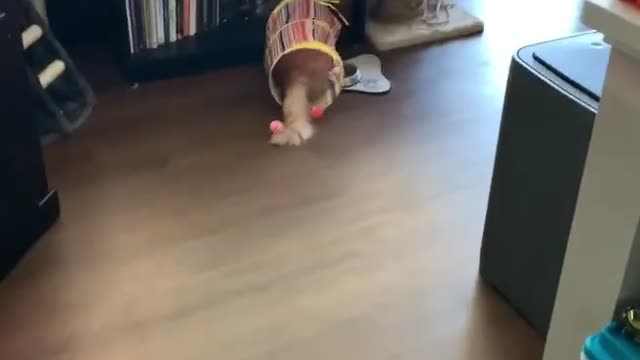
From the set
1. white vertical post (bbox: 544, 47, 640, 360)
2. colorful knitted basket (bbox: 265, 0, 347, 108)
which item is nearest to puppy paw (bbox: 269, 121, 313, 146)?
colorful knitted basket (bbox: 265, 0, 347, 108)

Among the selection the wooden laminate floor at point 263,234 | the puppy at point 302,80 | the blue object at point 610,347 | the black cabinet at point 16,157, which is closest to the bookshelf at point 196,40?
the wooden laminate floor at point 263,234

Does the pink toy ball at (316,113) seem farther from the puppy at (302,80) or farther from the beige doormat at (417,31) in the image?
the beige doormat at (417,31)

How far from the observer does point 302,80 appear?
264 cm

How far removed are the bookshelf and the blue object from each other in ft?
5.83

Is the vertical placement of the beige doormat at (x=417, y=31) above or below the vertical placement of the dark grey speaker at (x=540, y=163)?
below

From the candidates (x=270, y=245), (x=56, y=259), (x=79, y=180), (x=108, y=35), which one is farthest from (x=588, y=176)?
(x=108, y=35)

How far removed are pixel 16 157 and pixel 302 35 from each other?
0.92 m

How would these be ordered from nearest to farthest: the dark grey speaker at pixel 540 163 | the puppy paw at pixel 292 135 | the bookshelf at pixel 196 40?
1. the dark grey speaker at pixel 540 163
2. the puppy paw at pixel 292 135
3. the bookshelf at pixel 196 40

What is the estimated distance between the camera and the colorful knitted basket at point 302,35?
259cm

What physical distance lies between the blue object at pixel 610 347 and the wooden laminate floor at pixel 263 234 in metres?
0.60

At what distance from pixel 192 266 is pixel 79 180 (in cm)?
45

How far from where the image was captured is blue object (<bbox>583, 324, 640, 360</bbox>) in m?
1.24

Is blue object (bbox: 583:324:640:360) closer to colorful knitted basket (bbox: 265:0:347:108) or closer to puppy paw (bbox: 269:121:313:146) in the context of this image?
puppy paw (bbox: 269:121:313:146)

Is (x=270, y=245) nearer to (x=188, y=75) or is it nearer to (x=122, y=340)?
(x=122, y=340)
